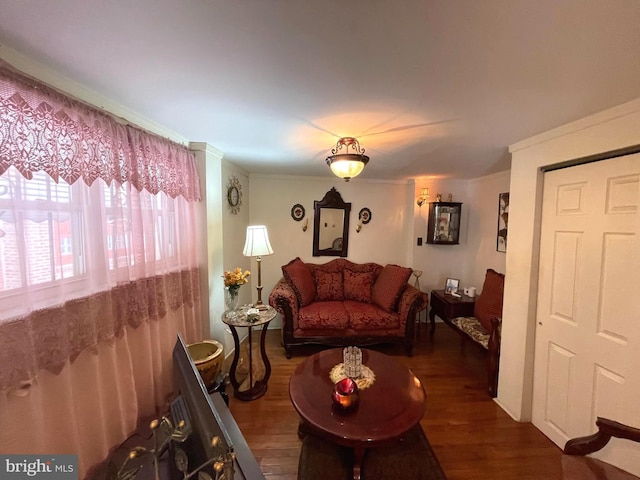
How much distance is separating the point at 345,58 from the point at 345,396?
1753 mm

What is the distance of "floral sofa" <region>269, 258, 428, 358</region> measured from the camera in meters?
3.05

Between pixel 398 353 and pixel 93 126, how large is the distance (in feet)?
11.3

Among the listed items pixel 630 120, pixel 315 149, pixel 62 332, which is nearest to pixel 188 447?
pixel 62 332

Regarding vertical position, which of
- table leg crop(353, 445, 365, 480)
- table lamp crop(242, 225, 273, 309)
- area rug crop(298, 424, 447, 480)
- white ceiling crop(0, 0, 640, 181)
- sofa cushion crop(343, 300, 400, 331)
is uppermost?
white ceiling crop(0, 0, 640, 181)

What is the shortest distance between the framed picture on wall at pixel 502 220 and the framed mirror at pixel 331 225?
77.9 inches

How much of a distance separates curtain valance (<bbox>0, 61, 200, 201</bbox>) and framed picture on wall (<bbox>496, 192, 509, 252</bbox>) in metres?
3.64

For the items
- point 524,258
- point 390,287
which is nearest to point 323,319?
point 390,287

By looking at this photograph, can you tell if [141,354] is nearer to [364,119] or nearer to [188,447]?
[188,447]

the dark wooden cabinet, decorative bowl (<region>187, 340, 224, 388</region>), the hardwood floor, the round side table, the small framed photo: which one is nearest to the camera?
the hardwood floor

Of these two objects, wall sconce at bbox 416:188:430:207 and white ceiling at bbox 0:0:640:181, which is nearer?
white ceiling at bbox 0:0:640:181

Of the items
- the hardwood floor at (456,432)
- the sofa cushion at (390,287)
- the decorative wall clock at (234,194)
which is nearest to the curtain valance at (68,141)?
Result: the decorative wall clock at (234,194)

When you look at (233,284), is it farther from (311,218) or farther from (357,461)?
(311,218)

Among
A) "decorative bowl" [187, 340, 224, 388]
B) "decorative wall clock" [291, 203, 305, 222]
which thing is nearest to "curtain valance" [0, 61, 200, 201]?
"decorative bowl" [187, 340, 224, 388]

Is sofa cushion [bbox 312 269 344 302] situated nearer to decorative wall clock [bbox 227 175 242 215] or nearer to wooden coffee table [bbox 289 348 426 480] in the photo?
decorative wall clock [bbox 227 175 242 215]
